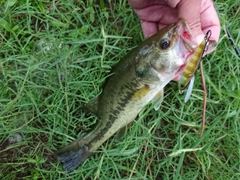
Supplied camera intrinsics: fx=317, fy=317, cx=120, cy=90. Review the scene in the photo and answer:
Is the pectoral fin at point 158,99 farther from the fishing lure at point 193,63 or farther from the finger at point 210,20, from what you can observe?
the finger at point 210,20

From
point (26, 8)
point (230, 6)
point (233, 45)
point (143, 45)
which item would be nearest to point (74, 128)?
point (143, 45)

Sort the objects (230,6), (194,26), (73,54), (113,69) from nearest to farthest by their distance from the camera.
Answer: (194,26) < (113,69) < (73,54) < (230,6)

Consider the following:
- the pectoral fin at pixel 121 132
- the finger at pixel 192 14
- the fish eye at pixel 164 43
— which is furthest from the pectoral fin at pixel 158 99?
the finger at pixel 192 14

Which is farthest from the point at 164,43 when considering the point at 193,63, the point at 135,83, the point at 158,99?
the point at 158,99

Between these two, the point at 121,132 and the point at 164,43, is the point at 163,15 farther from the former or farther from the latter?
the point at 121,132

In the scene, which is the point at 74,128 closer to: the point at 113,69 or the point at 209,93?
the point at 113,69
